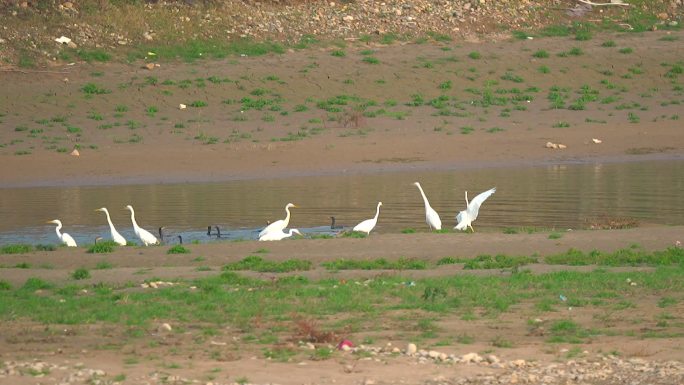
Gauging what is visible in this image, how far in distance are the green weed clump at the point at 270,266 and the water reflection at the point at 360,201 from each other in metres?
3.37

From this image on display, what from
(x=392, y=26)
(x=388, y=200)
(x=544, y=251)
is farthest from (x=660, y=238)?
(x=392, y=26)

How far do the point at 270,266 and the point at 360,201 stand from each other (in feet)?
25.5

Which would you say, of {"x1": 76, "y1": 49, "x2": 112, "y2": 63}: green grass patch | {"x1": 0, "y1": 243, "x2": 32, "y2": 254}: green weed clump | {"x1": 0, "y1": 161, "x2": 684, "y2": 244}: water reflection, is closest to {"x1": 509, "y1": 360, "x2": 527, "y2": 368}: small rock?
{"x1": 0, "y1": 243, "x2": 32, "y2": 254}: green weed clump

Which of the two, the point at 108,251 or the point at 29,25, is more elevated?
the point at 29,25

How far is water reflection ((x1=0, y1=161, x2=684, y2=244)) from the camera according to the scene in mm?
18656

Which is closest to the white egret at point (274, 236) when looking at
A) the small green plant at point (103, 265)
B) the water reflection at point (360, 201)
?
the water reflection at point (360, 201)

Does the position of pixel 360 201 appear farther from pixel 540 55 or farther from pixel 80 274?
pixel 540 55

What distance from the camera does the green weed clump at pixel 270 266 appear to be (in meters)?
13.5

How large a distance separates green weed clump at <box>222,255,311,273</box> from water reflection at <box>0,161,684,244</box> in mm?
3371

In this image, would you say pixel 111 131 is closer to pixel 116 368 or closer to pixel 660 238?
pixel 660 238

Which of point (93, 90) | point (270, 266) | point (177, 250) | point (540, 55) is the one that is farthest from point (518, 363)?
point (540, 55)

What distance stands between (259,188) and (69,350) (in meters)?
14.1

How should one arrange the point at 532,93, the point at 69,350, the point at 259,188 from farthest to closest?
the point at 532,93 → the point at 259,188 → the point at 69,350

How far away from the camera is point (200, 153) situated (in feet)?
84.3
